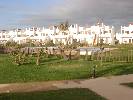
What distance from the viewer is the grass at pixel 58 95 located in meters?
12.6

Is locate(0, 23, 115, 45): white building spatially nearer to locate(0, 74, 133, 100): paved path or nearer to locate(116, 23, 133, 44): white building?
locate(116, 23, 133, 44): white building

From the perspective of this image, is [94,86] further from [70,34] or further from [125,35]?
[125,35]

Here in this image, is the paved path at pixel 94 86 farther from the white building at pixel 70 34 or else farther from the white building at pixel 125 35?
the white building at pixel 125 35

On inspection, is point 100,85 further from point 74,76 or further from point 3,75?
point 3,75

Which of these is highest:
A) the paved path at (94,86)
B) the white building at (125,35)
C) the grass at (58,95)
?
the white building at (125,35)

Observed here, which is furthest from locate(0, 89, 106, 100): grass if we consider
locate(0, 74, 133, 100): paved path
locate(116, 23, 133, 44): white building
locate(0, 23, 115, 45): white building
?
locate(116, 23, 133, 44): white building

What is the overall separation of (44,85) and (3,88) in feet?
5.93

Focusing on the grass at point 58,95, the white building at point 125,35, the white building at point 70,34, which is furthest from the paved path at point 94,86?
the white building at point 125,35

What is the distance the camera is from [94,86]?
1500 cm

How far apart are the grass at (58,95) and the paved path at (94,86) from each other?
0.45m

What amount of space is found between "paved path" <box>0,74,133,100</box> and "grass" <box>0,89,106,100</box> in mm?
452

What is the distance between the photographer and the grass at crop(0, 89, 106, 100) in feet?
41.3

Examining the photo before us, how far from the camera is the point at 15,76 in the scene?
62.7ft

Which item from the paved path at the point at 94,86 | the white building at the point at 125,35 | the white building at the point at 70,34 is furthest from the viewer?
the white building at the point at 125,35
